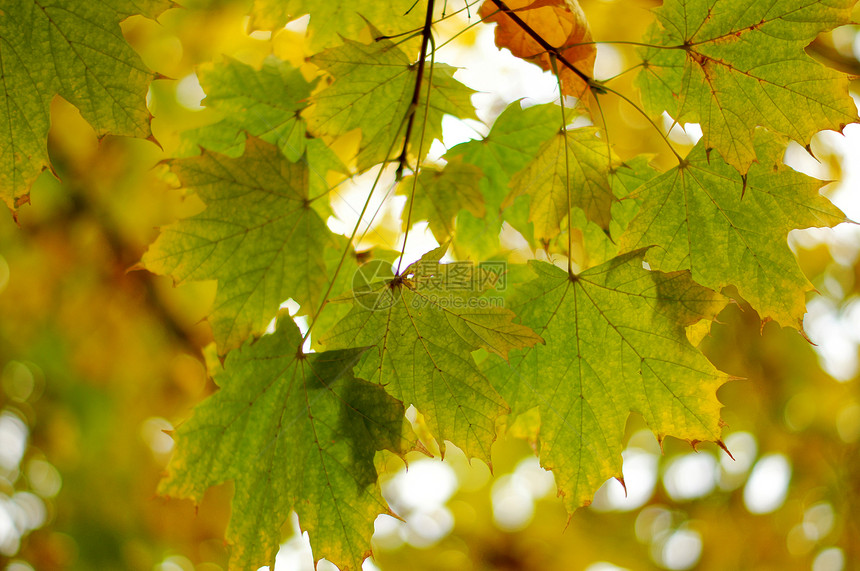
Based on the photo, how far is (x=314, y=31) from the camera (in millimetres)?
1677

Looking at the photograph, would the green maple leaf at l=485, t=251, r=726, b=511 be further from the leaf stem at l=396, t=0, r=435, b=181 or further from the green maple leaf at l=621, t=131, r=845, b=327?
the leaf stem at l=396, t=0, r=435, b=181

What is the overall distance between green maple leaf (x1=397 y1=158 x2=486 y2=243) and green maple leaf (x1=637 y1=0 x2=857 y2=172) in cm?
57

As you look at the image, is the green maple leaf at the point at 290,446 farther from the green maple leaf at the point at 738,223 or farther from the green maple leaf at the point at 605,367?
the green maple leaf at the point at 738,223

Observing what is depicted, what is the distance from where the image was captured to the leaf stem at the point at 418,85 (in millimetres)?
1414

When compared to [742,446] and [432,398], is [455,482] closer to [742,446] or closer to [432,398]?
[742,446]

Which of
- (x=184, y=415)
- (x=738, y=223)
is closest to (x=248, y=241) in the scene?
(x=738, y=223)

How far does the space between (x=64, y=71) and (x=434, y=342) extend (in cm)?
98

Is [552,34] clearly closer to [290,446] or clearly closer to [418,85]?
[418,85]

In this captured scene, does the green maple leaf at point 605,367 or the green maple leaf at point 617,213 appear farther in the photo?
the green maple leaf at point 617,213

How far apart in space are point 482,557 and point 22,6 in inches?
228

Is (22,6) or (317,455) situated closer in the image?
(22,6)

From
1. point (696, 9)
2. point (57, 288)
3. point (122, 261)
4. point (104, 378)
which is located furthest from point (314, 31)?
point (104, 378)

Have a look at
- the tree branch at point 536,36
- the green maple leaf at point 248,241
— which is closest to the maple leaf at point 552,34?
the tree branch at point 536,36

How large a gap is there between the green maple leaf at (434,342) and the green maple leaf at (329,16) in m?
0.77
